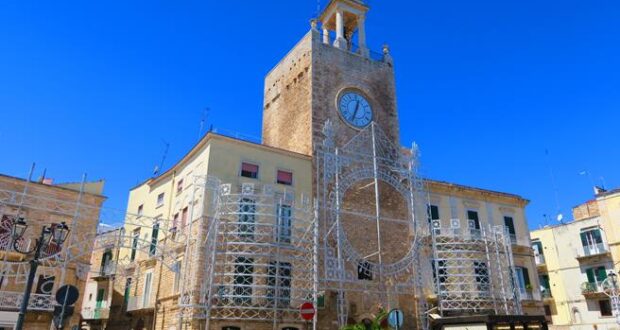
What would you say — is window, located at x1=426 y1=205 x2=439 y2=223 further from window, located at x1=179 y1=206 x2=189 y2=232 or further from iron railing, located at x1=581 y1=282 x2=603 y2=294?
iron railing, located at x1=581 y1=282 x2=603 y2=294

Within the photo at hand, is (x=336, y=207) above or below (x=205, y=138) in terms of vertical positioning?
below

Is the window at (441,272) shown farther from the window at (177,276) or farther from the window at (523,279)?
the window at (177,276)

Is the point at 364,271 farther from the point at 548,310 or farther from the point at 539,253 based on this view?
the point at 539,253

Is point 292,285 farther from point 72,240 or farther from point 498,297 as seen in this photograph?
point 498,297

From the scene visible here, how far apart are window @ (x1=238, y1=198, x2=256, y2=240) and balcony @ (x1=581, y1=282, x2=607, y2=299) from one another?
89.4ft

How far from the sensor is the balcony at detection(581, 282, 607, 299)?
111ft

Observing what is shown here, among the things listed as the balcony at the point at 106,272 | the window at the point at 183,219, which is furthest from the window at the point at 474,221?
the balcony at the point at 106,272

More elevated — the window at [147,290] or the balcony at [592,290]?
the balcony at [592,290]

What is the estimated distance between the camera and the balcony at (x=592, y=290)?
3381cm

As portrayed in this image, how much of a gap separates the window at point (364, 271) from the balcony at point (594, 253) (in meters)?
21.4

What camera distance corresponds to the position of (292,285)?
20734mm

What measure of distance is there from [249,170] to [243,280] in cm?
534

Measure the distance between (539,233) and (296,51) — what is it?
26.8 meters

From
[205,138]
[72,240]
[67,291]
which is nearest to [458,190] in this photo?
[205,138]
